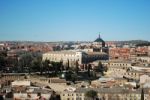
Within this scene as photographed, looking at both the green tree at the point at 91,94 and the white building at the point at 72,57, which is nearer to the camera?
the green tree at the point at 91,94

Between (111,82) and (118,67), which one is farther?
(118,67)

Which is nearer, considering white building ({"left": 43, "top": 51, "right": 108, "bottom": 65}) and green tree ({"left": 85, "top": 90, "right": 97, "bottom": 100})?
green tree ({"left": 85, "top": 90, "right": 97, "bottom": 100})

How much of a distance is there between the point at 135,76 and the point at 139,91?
30.2 feet

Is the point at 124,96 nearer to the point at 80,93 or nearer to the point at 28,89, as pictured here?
the point at 80,93

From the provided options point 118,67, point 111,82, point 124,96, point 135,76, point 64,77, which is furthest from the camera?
point 118,67

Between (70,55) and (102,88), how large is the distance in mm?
20352

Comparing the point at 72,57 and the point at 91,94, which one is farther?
the point at 72,57

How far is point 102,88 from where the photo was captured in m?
20.9

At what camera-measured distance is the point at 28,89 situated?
67.4ft

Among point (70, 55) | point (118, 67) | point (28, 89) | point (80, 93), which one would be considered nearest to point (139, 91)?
point (80, 93)

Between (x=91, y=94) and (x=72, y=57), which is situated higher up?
(x=72, y=57)

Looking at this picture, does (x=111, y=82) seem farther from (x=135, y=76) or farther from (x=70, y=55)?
(x=70, y=55)

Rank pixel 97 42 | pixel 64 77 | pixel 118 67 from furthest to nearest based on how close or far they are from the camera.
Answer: pixel 97 42 → pixel 118 67 → pixel 64 77

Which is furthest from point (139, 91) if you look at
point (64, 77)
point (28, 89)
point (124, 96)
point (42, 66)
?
point (42, 66)
